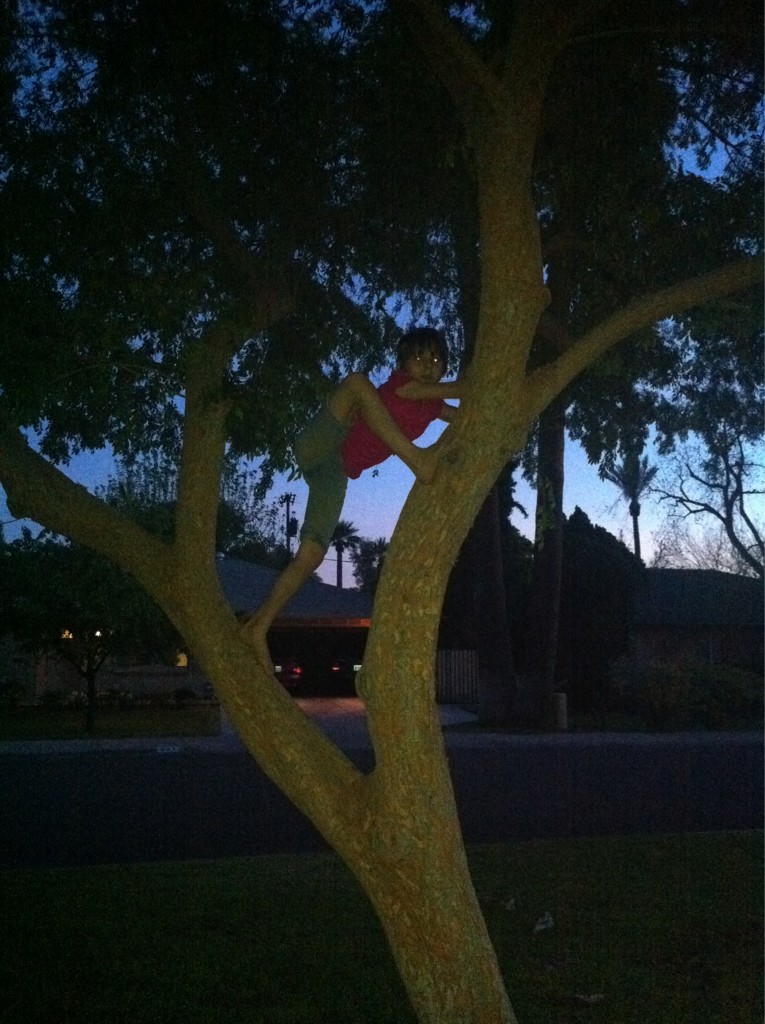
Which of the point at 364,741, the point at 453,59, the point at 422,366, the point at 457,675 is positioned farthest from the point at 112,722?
the point at 422,366

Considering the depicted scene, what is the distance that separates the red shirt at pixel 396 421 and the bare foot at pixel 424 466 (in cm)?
30

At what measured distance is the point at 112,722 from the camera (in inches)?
991

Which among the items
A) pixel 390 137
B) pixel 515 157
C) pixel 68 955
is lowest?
pixel 68 955

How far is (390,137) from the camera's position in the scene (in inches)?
332

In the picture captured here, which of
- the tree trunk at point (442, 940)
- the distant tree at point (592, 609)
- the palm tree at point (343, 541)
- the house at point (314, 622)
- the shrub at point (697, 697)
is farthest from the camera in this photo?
the palm tree at point (343, 541)

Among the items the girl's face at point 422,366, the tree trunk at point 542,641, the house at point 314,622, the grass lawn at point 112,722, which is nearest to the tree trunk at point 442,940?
the girl's face at point 422,366

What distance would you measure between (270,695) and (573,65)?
5378mm

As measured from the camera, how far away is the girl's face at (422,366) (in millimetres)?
4645

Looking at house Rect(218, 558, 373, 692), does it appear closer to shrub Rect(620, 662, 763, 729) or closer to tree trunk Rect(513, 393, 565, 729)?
tree trunk Rect(513, 393, 565, 729)

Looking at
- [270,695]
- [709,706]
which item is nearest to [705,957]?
[270,695]

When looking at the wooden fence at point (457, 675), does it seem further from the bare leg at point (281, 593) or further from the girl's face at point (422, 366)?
the girl's face at point (422, 366)

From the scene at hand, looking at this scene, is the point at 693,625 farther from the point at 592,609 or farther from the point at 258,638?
the point at 258,638

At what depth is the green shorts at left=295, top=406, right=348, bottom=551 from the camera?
4699 mm

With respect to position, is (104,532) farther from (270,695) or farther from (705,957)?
(705,957)
